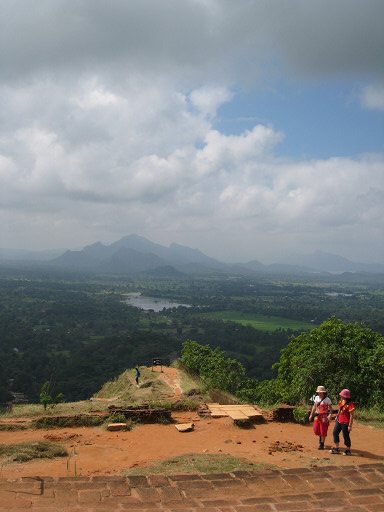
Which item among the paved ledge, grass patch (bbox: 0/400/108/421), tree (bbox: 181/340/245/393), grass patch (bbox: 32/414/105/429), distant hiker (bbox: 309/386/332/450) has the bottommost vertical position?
tree (bbox: 181/340/245/393)

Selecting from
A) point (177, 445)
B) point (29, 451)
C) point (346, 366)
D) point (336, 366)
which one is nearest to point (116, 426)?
point (177, 445)

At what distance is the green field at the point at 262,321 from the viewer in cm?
8238

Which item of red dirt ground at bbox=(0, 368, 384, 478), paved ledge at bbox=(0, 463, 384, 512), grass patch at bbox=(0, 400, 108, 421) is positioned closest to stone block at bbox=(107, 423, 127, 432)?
red dirt ground at bbox=(0, 368, 384, 478)

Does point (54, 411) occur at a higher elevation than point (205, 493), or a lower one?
lower

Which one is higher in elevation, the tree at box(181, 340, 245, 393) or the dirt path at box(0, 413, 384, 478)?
the dirt path at box(0, 413, 384, 478)

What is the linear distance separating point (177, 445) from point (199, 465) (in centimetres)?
190

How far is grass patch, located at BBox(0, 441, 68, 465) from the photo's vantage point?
6.90 m

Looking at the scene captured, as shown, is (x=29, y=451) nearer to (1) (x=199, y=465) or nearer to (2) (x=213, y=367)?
(1) (x=199, y=465)

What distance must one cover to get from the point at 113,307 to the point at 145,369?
81.2 metres

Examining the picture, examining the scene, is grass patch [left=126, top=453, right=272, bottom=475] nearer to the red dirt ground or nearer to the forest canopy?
the red dirt ground

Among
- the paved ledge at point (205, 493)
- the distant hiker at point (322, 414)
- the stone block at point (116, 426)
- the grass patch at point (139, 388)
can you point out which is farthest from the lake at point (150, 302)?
the paved ledge at point (205, 493)

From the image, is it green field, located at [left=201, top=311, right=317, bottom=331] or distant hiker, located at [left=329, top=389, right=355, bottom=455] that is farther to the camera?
green field, located at [left=201, top=311, right=317, bottom=331]

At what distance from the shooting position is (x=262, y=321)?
92.1 meters

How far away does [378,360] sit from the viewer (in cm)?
1392
